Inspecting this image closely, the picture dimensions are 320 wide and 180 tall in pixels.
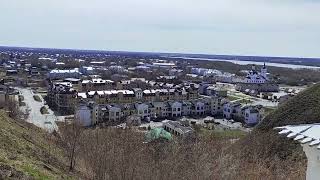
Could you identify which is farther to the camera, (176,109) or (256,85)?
(256,85)

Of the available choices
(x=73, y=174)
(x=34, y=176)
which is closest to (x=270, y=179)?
(x=73, y=174)

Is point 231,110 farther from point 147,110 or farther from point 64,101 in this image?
point 64,101

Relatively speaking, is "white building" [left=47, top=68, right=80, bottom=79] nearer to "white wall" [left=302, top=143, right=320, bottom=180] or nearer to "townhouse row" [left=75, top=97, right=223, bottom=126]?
"townhouse row" [left=75, top=97, right=223, bottom=126]

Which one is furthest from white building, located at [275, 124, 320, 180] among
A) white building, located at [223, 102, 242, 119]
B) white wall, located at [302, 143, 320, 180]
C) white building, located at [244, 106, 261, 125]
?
white building, located at [223, 102, 242, 119]

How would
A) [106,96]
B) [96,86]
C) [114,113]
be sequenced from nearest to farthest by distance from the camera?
[114,113] → [106,96] → [96,86]

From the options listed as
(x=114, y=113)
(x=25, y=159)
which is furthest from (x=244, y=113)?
(x=25, y=159)

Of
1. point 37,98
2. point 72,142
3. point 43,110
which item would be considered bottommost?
point 37,98
